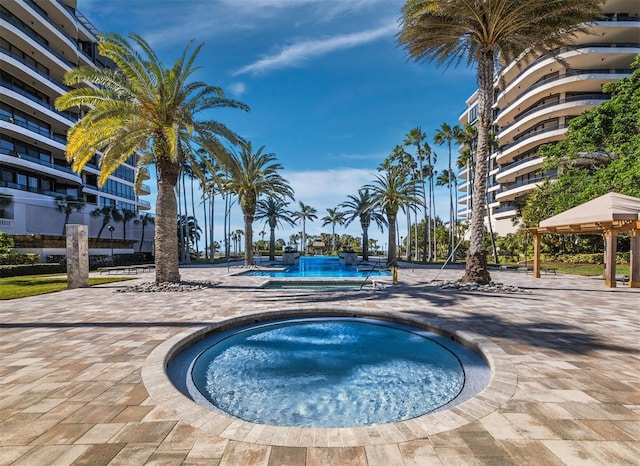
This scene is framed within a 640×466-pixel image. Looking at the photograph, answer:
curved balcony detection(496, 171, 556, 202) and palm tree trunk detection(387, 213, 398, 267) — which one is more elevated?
curved balcony detection(496, 171, 556, 202)

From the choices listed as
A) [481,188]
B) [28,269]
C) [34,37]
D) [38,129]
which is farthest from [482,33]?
[38,129]

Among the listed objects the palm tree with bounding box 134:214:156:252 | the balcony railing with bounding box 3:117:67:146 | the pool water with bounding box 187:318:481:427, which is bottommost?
the pool water with bounding box 187:318:481:427

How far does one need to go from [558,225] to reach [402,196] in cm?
1454

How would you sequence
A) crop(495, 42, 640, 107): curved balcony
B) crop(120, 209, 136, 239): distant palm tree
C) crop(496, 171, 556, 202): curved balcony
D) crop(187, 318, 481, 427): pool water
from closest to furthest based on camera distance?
1. crop(187, 318, 481, 427): pool water
2. crop(495, 42, 640, 107): curved balcony
3. crop(496, 171, 556, 202): curved balcony
4. crop(120, 209, 136, 239): distant palm tree

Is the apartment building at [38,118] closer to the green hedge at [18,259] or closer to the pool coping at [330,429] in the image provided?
the green hedge at [18,259]

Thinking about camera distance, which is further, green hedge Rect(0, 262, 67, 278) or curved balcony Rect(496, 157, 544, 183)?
curved balcony Rect(496, 157, 544, 183)

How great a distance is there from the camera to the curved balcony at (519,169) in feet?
125

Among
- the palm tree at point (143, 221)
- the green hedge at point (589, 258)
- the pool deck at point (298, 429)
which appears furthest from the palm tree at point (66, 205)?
the green hedge at point (589, 258)

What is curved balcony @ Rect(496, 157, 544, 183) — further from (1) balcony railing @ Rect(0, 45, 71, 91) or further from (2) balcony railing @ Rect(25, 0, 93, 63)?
(2) balcony railing @ Rect(25, 0, 93, 63)

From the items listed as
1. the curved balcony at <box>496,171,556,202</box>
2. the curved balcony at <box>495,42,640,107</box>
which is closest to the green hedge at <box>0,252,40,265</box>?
the curved balcony at <box>495,42,640,107</box>

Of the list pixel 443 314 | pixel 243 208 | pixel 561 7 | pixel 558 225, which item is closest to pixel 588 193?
pixel 558 225

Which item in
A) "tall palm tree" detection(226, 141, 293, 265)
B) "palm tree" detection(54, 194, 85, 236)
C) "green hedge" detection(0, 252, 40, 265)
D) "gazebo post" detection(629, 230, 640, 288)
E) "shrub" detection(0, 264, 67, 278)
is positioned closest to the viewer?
"gazebo post" detection(629, 230, 640, 288)

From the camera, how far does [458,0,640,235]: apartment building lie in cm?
3281

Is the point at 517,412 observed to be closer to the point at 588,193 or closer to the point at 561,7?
the point at 561,7
